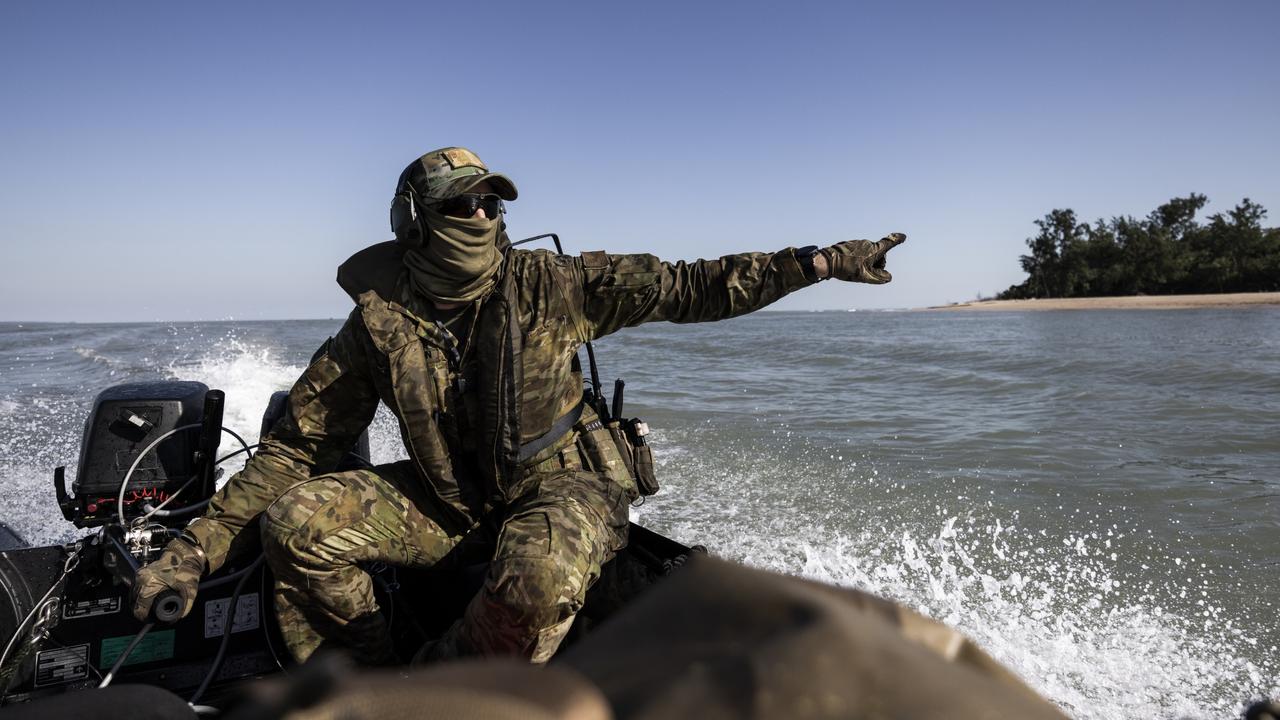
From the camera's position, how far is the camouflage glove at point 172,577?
248 centimetres

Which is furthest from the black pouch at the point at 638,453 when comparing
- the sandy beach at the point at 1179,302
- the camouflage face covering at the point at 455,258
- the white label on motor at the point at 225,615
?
the sandy beach at the point at 1179,302

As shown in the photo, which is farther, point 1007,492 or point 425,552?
point 1007,492

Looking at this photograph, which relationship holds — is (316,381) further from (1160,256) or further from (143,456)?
(1160,256)

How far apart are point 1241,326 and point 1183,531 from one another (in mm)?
27300

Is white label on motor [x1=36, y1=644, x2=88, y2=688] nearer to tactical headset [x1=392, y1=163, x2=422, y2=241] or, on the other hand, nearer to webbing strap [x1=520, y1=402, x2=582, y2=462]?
webbing strap [x1=520, y1=402, x2=582, y2=462]

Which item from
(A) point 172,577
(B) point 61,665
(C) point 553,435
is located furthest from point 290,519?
(B) point 61,665

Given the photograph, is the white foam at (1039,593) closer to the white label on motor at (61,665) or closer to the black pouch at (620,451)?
the black pouch at (620,451)

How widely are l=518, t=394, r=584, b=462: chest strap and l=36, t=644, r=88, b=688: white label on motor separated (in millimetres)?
1639

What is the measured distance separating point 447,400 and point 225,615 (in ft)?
3.70

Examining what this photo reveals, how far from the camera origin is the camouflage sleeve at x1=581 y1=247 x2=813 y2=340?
2943 mm

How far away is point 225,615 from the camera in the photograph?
2945 mm

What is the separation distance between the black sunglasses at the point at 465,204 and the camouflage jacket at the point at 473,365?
23 centimetres

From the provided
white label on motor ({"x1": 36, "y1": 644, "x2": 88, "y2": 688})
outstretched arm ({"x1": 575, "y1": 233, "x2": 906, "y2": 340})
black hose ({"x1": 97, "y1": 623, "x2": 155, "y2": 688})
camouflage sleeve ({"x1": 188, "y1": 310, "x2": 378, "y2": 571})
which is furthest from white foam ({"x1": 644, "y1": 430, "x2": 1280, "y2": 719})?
white label on motor ({"x1": 36, "y1": 644, "x2": 88, "y2": 688})

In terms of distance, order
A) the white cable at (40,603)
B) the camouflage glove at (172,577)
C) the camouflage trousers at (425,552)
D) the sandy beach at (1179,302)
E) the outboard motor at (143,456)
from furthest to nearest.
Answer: the sandy beach at (1179,302) → the outboard motor at (143,456) → the white cable at (40,603) → the camouflage glove at (172,577) → the camouflage trousers at (425,552)
